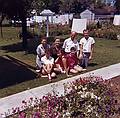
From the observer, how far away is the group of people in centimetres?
1233

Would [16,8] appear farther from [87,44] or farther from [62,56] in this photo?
[62,56]

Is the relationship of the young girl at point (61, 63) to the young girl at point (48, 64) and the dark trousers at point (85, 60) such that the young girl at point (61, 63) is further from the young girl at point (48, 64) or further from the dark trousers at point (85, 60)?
the dark trousers at point (85, 60)

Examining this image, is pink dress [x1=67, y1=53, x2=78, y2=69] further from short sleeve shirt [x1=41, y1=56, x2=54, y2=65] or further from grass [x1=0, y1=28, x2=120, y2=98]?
short sleeve shirt [x1=41, y1=56, x2=54, y2=65]

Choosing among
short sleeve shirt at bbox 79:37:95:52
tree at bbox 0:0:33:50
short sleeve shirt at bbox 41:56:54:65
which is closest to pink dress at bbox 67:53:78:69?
short sleeve shirt at bbox 79:37:95:52

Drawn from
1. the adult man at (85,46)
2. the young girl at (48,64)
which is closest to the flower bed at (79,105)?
the young girl at (48,64)

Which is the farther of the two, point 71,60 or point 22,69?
point 22,69

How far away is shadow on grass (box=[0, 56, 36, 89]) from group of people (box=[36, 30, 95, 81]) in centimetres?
52

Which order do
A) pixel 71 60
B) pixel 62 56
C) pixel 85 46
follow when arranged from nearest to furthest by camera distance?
1. pixel 62 56
2. pixel 71 60
3. pixel 85 46

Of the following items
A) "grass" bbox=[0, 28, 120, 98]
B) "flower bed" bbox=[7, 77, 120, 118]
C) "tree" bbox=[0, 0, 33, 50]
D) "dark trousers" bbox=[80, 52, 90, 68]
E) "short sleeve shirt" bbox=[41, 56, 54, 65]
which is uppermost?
"tree" bbox=[0, 0, 33, 50]

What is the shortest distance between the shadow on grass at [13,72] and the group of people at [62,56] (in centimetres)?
52

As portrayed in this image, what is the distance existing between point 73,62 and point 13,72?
212cm

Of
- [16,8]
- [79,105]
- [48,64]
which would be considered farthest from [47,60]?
[16,8]

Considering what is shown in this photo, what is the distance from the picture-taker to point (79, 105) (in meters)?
6.90

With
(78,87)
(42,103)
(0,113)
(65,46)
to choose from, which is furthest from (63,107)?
(65,46)
